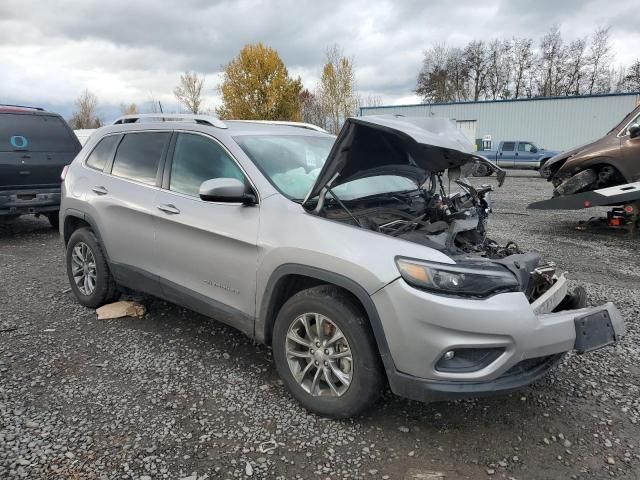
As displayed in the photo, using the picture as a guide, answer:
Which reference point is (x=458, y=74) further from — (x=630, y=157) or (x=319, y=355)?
(x=319, y=355)

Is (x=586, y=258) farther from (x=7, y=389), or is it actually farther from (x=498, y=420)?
(x=7, y=389)

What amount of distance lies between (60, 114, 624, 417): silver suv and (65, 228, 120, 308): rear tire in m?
0.02

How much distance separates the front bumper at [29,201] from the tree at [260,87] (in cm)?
2489

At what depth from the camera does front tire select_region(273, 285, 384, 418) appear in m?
2.65

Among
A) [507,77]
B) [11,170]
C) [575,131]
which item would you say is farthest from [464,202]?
[507,77]

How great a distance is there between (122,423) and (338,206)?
6.23 feet

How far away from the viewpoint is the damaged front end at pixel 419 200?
2.89 m

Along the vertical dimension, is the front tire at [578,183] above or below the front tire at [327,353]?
above

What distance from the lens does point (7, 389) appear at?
324cm

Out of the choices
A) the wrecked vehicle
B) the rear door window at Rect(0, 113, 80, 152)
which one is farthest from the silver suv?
the wrecked vehicle

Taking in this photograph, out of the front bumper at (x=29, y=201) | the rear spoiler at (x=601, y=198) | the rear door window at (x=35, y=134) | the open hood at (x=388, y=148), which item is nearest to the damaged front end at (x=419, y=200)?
the open hood at (x=388, y=148)

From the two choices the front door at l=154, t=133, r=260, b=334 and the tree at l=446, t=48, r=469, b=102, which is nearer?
the front door at l=154, t=133, r=260, b=334

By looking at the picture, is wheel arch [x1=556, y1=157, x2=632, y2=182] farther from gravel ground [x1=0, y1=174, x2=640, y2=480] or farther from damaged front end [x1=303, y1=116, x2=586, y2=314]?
damaged front end [x1=303, y1=116, x2=586, y2=314]

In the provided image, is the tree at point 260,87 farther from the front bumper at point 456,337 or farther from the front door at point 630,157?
the front bumper at point 456,337
